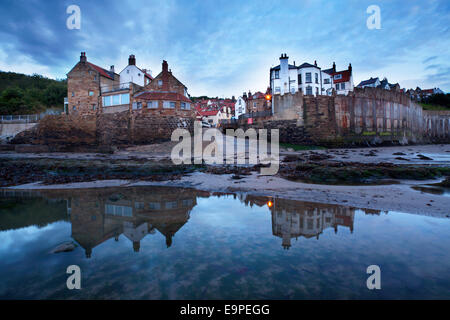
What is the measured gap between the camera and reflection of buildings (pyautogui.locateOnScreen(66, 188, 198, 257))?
3.94 metres

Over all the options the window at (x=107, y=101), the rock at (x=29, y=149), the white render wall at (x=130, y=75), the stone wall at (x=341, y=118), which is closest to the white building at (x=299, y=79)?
Answer: the stone wall at (x=341, y=118)

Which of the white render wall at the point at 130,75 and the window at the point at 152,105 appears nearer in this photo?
the window at the point at 152,105

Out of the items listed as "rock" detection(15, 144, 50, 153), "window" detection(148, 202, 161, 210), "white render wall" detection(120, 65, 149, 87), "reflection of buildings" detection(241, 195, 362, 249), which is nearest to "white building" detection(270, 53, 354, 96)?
"white render wall" detection(120, 65, 149, 87)

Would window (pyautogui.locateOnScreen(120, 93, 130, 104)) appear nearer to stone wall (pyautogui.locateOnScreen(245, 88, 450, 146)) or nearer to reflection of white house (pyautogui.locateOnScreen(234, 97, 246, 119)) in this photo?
stone wall (pyautogui.locateOnScreen(245, 88, 450, 146))

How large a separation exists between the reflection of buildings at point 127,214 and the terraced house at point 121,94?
24.2 meters

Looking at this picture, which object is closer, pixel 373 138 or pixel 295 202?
pixel 295 202

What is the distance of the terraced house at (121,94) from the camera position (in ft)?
97.2

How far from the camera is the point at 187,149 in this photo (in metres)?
22.5

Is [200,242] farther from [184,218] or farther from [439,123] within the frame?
[439,123]

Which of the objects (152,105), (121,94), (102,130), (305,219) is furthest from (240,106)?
(305,219)

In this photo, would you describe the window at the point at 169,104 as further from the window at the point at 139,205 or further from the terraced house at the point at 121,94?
the window at the point at 139,205

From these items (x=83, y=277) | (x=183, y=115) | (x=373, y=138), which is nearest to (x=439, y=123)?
(x=373, y=138)

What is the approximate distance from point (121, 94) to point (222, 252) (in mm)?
32999
